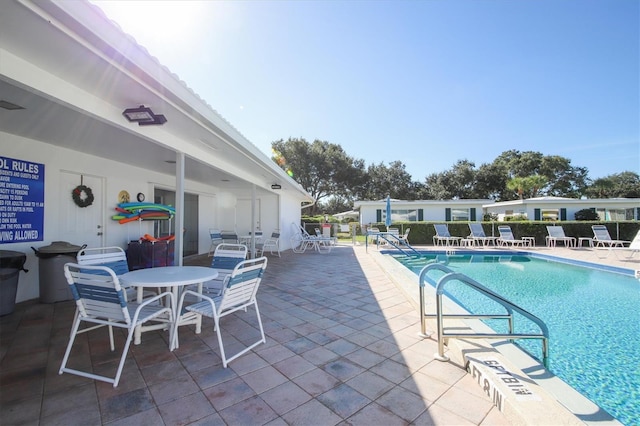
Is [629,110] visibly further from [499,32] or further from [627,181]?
[627,181]

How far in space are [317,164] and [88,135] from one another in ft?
72.0

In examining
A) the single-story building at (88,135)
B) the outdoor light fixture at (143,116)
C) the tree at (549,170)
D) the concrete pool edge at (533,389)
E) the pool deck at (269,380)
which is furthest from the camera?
the tree at (549,170)

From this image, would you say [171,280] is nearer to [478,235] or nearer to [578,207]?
[478,235]

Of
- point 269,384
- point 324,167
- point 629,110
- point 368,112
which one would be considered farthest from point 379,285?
point 324,167

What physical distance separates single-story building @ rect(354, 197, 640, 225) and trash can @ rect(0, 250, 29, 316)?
15652 millimetres

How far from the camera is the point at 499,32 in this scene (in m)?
7.67

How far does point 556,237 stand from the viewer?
12555 millimetres

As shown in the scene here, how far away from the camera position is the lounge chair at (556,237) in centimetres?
1261

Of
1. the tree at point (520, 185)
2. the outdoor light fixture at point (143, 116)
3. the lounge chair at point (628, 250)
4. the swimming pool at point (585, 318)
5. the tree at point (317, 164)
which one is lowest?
the swimming pool at point (585, 318)

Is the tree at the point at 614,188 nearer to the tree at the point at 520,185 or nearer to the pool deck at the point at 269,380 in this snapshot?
the tree at the point at 520,185

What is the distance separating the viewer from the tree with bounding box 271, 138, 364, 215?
83.7ft

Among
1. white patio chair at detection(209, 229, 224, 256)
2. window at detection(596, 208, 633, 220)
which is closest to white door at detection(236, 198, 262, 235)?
white patio chair at detection(209, 229, 224, 256)

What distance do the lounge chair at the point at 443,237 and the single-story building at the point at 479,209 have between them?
158 inches

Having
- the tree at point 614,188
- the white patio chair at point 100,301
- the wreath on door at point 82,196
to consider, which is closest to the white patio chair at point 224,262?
the white patio chair at point 100,301
